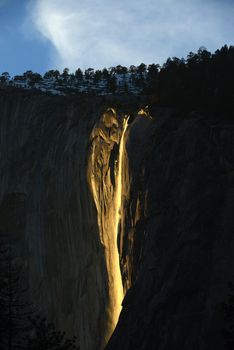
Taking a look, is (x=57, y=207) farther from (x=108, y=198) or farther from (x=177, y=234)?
(x=177, y=234)

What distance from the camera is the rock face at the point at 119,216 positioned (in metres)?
31.2

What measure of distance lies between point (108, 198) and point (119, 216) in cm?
374

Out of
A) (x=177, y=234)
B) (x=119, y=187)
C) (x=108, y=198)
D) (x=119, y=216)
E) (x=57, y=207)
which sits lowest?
(x=177, y=234)

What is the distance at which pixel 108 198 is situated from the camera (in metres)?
47.1

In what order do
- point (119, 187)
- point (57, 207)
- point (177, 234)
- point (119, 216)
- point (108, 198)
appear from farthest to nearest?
point (57, 207), point (108, 198), point (119, 187), point (119, 216), point (177, 234)

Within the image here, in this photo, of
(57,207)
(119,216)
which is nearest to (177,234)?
(119,216)

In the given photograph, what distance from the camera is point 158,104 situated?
145ft

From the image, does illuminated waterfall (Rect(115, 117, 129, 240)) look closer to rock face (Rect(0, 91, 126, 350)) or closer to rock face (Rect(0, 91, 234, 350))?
rock face (Rect(0, 91, 234, 350))

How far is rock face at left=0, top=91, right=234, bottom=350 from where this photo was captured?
3117 cm

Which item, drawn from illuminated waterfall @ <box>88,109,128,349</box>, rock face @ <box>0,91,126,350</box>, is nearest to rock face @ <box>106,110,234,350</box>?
illuminated waterfall @ <box>88,109,128,349</box>

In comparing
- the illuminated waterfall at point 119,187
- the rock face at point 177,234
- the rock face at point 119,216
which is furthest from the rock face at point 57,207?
the rock face at point 177,234

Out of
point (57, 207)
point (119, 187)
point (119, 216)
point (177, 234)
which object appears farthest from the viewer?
point (57, 207)

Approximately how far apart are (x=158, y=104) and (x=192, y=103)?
310 cm

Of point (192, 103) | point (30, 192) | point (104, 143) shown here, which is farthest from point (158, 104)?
point (30, 192)
